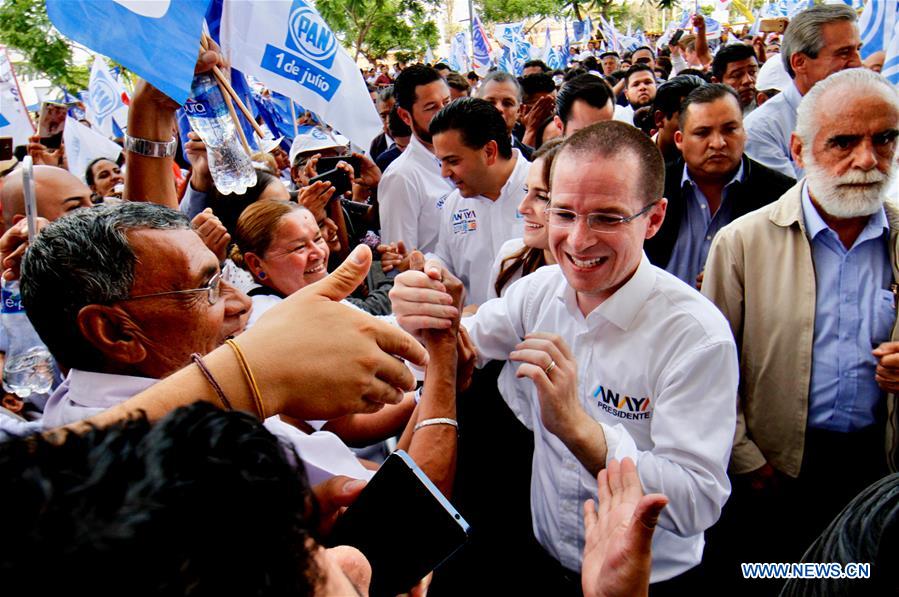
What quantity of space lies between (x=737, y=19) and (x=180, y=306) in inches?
1953

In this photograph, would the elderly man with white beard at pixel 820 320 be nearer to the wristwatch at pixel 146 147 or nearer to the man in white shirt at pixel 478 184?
the man in white shirt at pixel 478 184

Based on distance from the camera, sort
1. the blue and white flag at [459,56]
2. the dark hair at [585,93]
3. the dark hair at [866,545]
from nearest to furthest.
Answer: the dark hair at [866,545]
the dark hair at [585,93]
the blue and white flag at [459,56]

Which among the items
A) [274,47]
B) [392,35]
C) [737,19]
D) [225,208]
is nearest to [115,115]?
[225,208]

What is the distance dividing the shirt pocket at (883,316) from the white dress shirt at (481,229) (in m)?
1.81

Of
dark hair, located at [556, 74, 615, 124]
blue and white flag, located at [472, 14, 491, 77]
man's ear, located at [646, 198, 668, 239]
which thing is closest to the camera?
man's ear, located at [646, 198, 668, 239]

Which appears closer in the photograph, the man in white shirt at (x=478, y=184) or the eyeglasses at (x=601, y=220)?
the eyeglasses at (x=601, y=220)

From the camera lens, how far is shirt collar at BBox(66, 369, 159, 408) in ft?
4.46

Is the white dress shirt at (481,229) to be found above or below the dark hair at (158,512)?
below

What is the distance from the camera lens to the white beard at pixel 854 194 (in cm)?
225

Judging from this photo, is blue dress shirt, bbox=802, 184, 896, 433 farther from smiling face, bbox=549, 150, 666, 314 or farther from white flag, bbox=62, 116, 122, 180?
white flag, bbox=62, 116, 122, 180

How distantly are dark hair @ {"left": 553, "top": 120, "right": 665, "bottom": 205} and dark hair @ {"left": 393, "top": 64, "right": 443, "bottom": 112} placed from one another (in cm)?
323

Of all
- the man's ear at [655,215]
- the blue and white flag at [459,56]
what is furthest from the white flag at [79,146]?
the blue and white flag at [459,56]

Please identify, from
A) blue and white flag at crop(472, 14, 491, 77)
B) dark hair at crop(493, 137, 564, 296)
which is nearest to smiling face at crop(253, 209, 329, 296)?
dark hair at crop(493, 137, 564, 296)

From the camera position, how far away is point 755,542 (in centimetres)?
246
